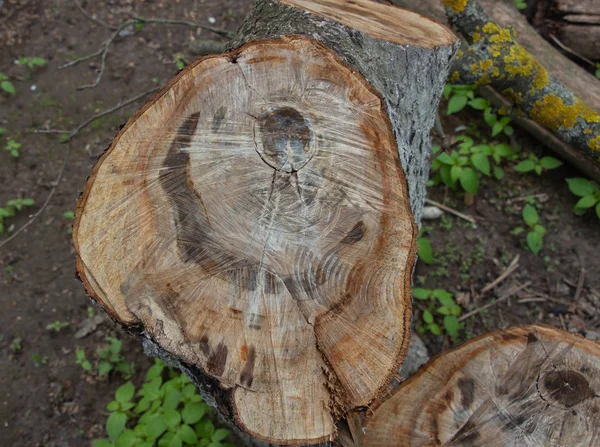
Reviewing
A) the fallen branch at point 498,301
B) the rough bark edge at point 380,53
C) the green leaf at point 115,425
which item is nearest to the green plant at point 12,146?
the green leaf at point 115,425

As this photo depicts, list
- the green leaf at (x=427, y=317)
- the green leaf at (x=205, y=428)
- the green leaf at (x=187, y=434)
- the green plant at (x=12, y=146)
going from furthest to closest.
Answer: the green plant at (x=12, y=146)
the green leaf at (x=427, y=317)
the green leaf at (x=205, y=428)
the green leaf at (x=187, y=434)

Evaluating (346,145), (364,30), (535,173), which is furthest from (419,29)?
(535,173)

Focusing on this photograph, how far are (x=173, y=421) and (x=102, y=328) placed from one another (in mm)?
784

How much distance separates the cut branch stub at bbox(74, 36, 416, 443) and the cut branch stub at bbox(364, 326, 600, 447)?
0.39m

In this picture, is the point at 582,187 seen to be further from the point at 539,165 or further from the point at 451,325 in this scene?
the point at 451,325

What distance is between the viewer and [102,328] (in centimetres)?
241

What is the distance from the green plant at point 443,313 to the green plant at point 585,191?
2.79 feet

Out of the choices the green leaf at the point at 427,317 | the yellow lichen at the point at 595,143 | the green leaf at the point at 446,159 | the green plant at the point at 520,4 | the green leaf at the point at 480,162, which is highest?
the green plant at the point at 520,4

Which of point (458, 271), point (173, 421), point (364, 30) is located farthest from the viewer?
point (458, 271)

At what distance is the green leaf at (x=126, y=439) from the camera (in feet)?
6.05

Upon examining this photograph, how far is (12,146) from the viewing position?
281cm

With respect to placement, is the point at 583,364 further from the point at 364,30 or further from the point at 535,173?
the point at 535,173

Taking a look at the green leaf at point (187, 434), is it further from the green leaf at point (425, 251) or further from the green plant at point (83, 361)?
the green leaf at point (425, 251)

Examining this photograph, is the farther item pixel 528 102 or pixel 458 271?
pixel 458 271
